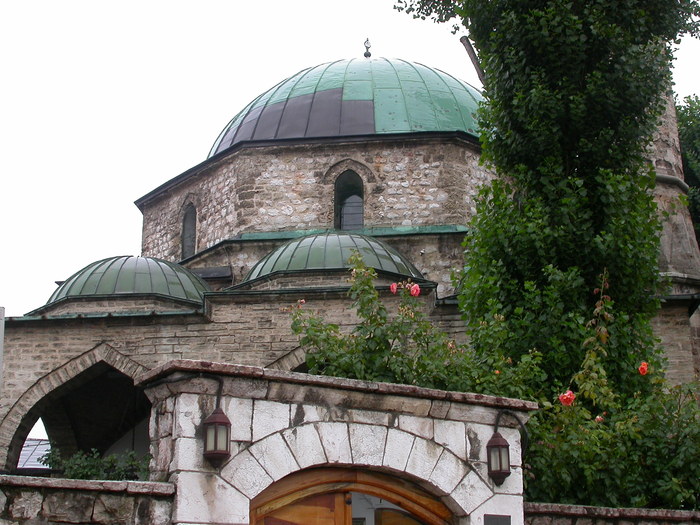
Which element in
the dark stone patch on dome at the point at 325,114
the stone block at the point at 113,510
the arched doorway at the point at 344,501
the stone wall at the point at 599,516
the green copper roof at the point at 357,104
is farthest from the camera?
the green copper roof at the point at 357,104

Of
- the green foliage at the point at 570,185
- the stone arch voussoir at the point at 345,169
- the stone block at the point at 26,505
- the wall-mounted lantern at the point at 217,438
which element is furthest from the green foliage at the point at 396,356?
the stone arch voussoir at the point at 345,169

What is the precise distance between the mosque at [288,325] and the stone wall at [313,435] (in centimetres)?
1

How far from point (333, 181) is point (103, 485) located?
13.1 metres

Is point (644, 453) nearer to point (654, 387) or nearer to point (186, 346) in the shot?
point (654, 387)

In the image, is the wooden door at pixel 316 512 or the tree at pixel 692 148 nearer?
the wooden door at pixel 316 512

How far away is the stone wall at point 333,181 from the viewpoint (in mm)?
17734

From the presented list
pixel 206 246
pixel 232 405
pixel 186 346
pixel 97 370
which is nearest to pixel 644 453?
pixel 232 405

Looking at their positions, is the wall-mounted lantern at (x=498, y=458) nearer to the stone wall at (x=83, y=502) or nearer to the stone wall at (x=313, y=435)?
the stone wall at (x=313, y=435)

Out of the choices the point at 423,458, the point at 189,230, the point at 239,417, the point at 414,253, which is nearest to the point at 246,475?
the point at 239,417

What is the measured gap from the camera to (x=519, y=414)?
253 inches

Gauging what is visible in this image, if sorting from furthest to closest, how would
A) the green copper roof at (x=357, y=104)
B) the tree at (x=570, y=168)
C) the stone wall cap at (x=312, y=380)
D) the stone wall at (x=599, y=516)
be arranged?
1. the green copper roof at (x=357, y=104)
2. the tree at (x=570, y=168)
3. the stone wall at (x=599, y=516)
4. the stone wall cap at (x=312, y=380)

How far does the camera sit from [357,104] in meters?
19.3

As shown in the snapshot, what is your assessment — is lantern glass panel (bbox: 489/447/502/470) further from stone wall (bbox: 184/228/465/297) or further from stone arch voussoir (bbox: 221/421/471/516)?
stone wall (bbox: 184/228/465/297)

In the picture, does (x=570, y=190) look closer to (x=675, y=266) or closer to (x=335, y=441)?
(x=675, y=266)
